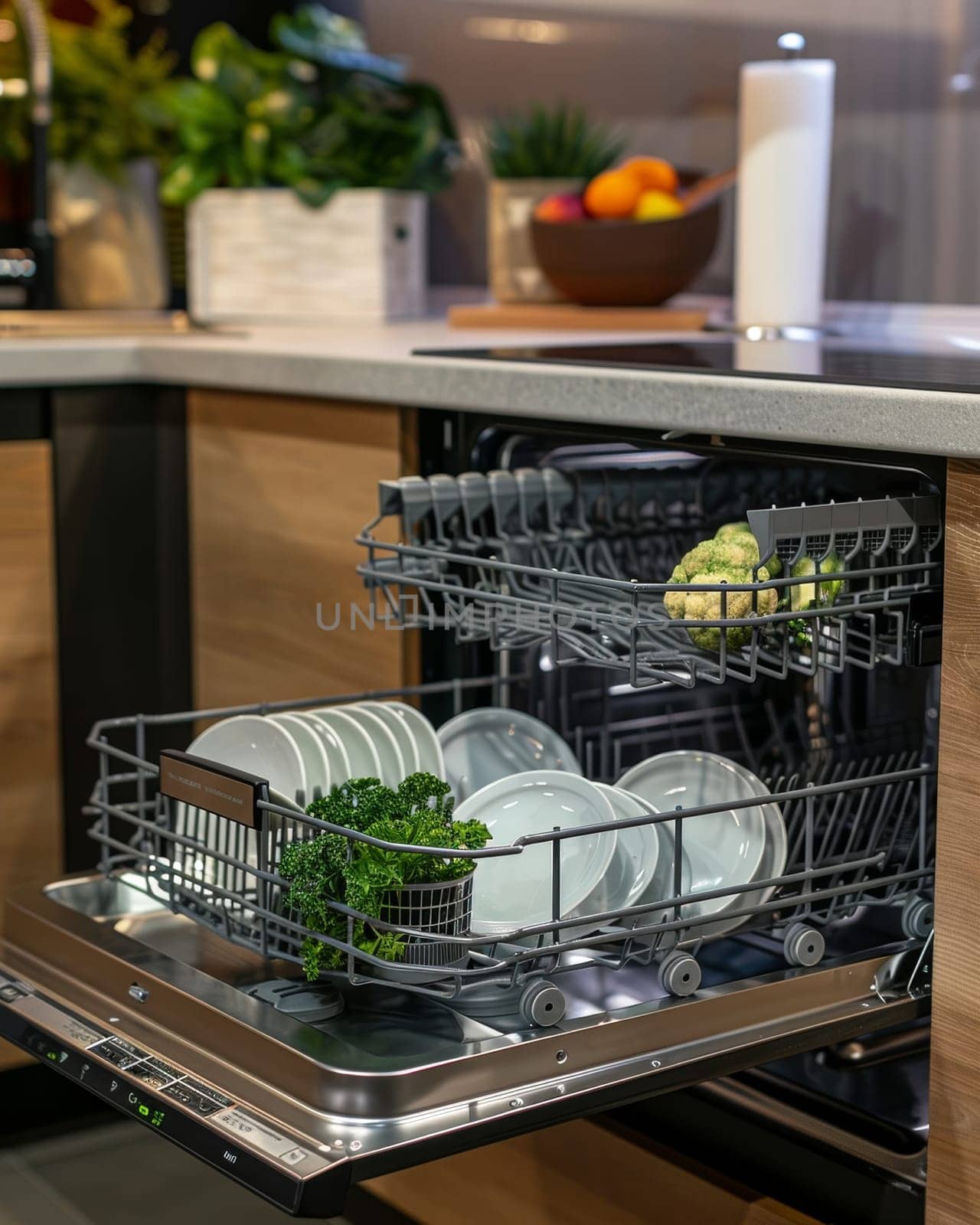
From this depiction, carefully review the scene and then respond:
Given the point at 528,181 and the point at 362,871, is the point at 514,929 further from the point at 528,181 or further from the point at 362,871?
the point at 528,181

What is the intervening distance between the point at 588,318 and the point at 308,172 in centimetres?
55

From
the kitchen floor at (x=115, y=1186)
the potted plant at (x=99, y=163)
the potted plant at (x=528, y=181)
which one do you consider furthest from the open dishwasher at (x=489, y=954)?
the potted plant at (x=99, y=163)

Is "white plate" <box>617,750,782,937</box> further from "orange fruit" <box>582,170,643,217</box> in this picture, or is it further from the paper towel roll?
"orange fruit" <box>582,170,643,217</box>

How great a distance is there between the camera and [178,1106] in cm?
84

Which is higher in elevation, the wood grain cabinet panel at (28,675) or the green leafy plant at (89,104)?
the green leafy plant at (89,104)

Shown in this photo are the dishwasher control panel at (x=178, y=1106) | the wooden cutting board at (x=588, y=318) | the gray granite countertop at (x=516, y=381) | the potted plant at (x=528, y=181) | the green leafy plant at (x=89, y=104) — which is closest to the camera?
the dishwasher control panel at (x=178, y=1106)

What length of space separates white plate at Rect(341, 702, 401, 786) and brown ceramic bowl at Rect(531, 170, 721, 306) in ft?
2.82

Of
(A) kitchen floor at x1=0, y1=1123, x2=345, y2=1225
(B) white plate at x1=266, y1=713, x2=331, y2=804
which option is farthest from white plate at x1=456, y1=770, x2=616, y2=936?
(A) kitchen floor at x1=0, y1=1123, x2=345, y2=1225

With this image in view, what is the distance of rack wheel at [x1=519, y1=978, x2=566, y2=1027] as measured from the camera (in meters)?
0.89

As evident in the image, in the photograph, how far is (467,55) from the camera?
262 cm

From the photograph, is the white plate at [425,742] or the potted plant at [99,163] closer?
the white plate at [425,742]

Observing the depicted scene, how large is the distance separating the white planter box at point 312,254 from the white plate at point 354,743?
1085mm

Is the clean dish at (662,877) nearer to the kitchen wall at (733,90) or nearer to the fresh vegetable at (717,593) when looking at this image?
the fresh vegetable at (717,593)

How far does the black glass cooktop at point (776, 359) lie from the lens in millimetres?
1062
